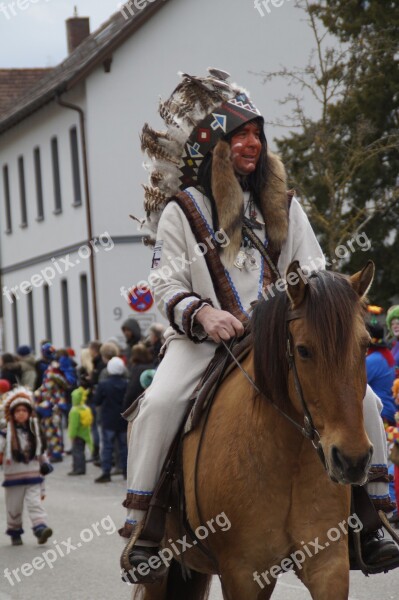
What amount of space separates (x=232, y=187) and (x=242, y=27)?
27.6 meters

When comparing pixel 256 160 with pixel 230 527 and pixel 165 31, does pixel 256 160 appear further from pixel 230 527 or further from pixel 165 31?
pixel 165 31

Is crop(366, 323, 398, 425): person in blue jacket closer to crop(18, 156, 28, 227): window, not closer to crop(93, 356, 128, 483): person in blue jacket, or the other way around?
crop(93, 356, 128, 483): person in blue jacket

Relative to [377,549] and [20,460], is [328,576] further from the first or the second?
[20,460]

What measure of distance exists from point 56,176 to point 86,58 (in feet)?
13.2

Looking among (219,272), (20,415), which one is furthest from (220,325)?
(20,415)

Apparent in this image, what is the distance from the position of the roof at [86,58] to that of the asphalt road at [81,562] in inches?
734

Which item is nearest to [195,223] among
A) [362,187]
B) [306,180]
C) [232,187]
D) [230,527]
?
[232,187]

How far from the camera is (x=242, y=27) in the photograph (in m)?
33.0

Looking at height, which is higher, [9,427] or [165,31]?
[165,31]

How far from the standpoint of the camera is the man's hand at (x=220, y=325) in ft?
19.1

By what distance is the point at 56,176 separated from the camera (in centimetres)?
3950

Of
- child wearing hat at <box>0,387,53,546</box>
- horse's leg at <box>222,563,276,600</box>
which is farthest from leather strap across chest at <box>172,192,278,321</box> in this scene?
child wearing hat at <box>0,387,53,546</box>

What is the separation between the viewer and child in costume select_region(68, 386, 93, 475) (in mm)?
20281

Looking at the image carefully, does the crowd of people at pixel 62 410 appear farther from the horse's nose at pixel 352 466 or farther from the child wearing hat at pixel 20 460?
the horse's nose at pixel 352 466
